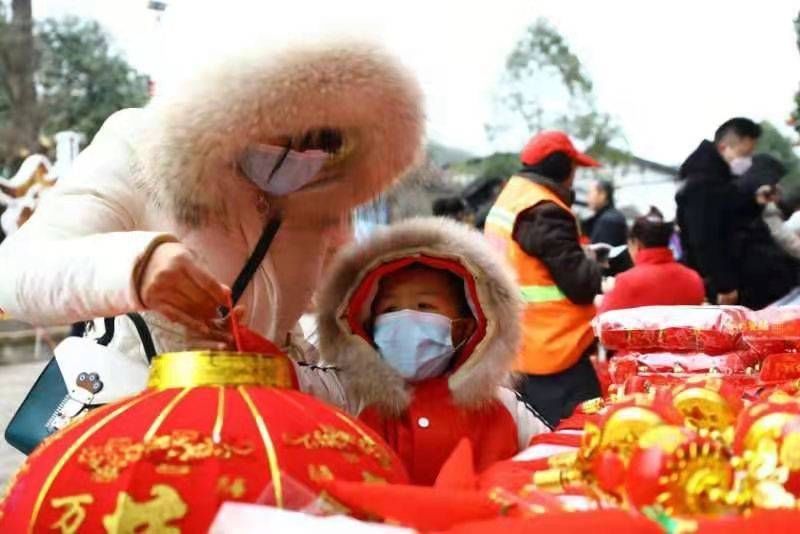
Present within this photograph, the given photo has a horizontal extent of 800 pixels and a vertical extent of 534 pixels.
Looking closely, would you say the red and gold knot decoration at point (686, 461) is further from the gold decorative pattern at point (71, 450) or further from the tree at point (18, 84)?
the tree at point (18, 84)

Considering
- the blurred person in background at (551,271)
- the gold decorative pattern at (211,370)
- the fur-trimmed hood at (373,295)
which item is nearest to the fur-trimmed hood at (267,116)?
the fur-trimmed hood at (373,295)

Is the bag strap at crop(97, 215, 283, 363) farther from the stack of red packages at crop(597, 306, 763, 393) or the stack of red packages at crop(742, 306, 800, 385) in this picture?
the stack of red packages at crop(742, 306, 800, 385)

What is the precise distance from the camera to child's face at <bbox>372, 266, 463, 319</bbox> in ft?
6.40

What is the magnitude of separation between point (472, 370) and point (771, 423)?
740mm

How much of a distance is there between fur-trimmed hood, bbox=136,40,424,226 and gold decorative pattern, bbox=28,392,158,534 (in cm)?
45

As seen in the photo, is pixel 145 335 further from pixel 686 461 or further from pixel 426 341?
pixel 686 461

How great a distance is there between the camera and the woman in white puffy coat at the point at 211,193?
145cm

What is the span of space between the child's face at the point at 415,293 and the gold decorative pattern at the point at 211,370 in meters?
0.66

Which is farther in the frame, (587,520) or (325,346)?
(325,346)

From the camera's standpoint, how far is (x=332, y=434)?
1.24m

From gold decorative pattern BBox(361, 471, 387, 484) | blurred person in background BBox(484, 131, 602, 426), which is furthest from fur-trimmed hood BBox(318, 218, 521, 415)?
blurred person in background BBox(484, 131, 602, 426)

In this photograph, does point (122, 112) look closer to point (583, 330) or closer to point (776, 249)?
point (583, 330)

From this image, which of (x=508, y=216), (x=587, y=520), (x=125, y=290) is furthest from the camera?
(x=508, y=216)

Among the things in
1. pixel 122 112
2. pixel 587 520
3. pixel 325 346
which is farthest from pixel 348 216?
pixel 587 520
